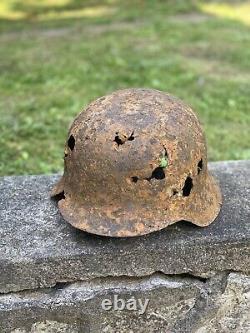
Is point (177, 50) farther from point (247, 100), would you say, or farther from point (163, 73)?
point (247, 100)

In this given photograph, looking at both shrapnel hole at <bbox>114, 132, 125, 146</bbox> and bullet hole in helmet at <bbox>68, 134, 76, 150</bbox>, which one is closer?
shrapnel hole at <bbox>114, 132, 125, 146</bbox>

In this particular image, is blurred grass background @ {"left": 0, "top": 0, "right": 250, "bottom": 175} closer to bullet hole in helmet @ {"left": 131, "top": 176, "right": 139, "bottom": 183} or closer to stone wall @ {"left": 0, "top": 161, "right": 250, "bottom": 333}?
stone wall @ {"left": 0, "top": 161, "right": 250, "bottom": 333}

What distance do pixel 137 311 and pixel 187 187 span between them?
70 cm

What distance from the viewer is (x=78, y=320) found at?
2734 mm

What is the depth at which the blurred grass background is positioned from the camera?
549 cm

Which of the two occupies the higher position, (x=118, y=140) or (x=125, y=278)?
(x=118, y=140)

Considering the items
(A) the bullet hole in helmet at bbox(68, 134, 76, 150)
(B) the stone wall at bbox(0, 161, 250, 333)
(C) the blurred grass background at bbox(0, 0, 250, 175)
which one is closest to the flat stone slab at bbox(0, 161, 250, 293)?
(B) the stone wall at bbox(0, 161, 250, 333)

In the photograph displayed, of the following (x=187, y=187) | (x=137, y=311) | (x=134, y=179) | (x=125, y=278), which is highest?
(x=134, y=179)

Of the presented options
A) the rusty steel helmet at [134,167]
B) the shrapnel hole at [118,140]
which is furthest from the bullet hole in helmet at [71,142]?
the shrapnel hole at [118,140]

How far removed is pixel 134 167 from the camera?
2.56m

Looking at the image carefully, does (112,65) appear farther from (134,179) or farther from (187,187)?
(134,179)

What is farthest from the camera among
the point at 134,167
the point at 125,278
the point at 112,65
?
the point at 112,65

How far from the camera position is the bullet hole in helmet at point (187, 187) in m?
2.70

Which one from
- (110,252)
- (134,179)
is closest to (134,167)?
(134,179)
